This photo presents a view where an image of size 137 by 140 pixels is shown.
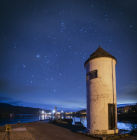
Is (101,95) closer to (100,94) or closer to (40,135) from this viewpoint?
(100,94)

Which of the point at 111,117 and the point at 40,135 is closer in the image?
the point at 111,117

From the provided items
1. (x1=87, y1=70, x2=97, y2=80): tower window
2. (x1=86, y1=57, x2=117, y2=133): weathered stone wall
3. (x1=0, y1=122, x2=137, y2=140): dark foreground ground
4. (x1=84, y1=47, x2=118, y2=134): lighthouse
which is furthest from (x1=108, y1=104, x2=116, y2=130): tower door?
(x1=87, y1=70, x2=97, y2=80): tower window

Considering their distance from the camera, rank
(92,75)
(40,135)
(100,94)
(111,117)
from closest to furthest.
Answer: (111,117) < (40,135) < (100,94) < (92,75)

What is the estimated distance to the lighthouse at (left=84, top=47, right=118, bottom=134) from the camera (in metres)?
12.5

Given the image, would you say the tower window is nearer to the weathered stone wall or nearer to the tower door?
the weathered stone wall

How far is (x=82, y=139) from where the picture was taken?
1108 cm

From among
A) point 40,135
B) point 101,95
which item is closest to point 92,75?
point 101,95

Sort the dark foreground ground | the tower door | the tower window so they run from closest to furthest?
the dark foreground ground → the tower door → the tower window

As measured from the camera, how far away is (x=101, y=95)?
12.8 m

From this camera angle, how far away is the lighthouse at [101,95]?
40.9 ft

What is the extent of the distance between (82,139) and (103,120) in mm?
2556

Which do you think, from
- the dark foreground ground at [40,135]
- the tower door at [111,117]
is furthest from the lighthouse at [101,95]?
the dark foreground ground at [40,135]

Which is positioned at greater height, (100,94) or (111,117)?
(100,94)

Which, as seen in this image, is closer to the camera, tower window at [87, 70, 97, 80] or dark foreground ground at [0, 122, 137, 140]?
dark foreground ground at [0, 122, 137, 140]
